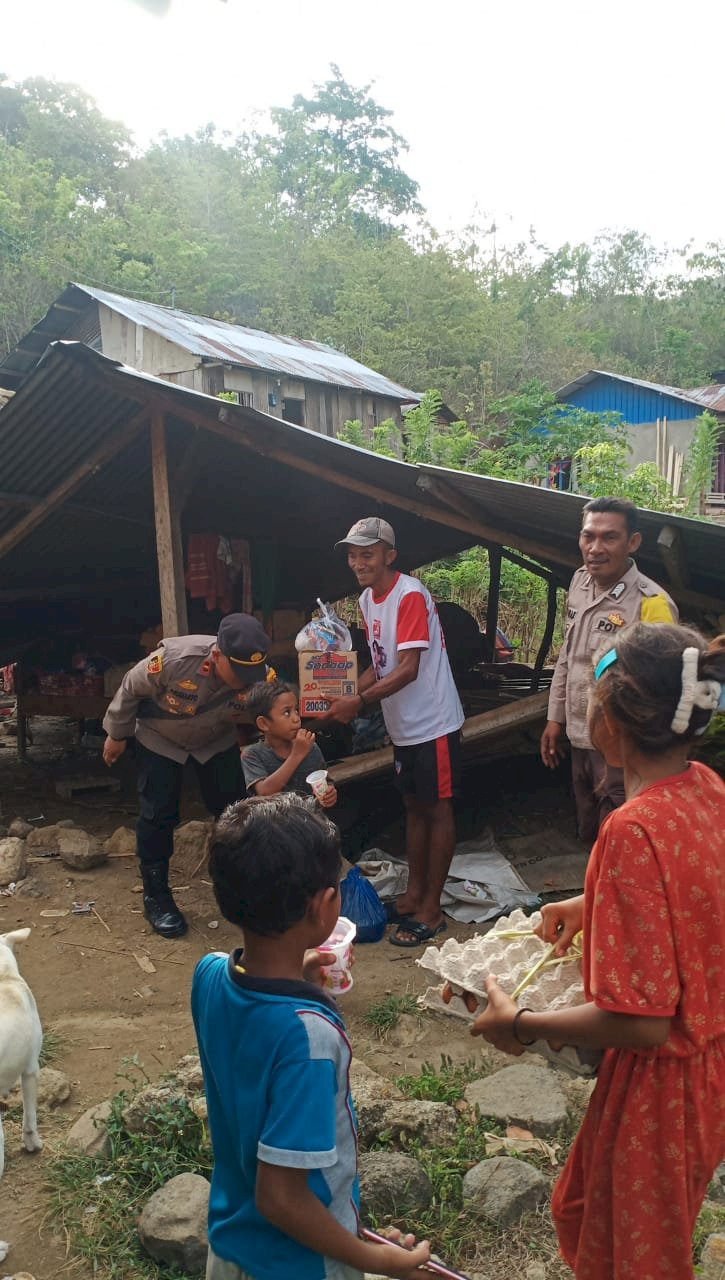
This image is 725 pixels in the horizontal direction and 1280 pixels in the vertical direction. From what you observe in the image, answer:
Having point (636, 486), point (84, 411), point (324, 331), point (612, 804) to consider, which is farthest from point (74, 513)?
point (324, 331)

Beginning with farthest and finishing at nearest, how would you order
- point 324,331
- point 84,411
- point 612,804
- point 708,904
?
point 324,331 < point 84,411 < point 612,804 < point 708,904

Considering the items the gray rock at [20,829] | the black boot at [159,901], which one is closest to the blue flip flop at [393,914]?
the black boot at [159,901]

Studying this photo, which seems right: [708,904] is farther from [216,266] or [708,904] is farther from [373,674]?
[216,266]

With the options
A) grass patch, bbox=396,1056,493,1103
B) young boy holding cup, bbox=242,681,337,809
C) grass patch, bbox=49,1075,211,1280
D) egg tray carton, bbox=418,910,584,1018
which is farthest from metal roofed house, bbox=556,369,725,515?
egg tray carton, bbox=418,910,584,1018

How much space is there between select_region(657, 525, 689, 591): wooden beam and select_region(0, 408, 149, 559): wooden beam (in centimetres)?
345

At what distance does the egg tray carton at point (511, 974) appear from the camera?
6.09 ft

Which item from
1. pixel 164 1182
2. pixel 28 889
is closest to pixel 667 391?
pixel 28 889

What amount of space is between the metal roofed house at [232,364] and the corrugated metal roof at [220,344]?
2 cm

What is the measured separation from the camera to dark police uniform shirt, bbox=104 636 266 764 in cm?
462

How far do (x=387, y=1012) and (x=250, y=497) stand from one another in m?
5.09

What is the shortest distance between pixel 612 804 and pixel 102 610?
6.57 meters

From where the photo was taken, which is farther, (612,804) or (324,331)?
(324,331)

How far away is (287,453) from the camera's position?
571 cm

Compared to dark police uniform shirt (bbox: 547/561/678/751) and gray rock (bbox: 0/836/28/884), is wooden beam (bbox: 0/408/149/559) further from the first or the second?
dark police uniform shirt (bbox: 547/561/678/751)
